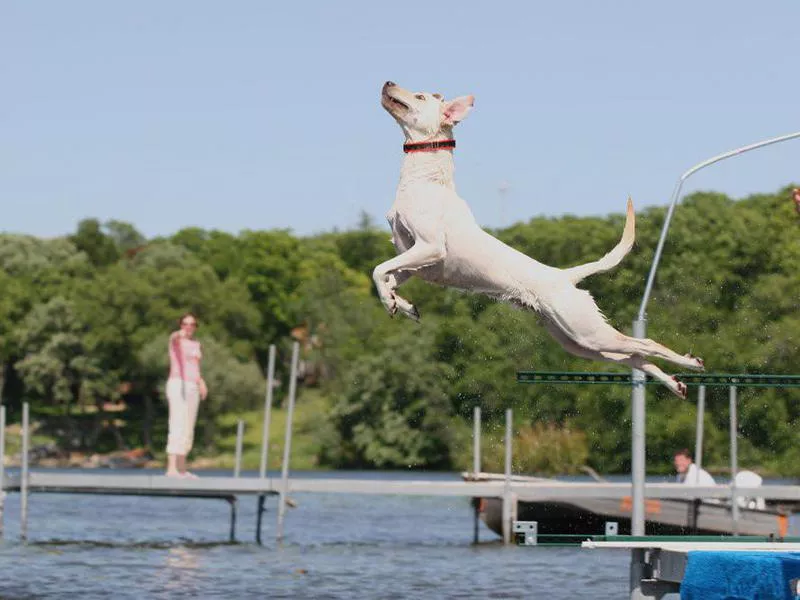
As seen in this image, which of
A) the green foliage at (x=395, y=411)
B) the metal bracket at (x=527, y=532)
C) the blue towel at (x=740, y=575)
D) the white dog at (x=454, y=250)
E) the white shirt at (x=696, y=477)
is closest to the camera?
the white dog at (x=454, y=250)

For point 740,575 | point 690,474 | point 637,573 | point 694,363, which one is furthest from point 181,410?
point 694,363

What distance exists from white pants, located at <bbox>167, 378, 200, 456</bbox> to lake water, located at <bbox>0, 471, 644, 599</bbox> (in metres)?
1.83

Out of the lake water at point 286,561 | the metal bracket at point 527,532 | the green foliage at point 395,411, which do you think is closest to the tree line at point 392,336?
the green foliage at point 395,411

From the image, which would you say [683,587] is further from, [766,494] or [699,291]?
[766,494]

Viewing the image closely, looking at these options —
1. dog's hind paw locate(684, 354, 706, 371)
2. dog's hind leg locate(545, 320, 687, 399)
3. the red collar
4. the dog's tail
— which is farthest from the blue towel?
the red collar

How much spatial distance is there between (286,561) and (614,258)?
15746mm

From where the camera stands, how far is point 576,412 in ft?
82.6

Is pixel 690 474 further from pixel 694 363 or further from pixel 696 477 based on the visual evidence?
pixel 694 363

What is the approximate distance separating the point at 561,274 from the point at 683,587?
251 centimetres

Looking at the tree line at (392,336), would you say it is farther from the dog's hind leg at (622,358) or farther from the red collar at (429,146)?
the red collar at (429,146)

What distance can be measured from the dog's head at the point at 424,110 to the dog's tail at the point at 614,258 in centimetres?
128

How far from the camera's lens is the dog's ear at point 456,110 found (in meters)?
11.3

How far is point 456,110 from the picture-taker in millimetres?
11336

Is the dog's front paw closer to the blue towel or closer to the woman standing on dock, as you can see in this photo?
the blue towel
